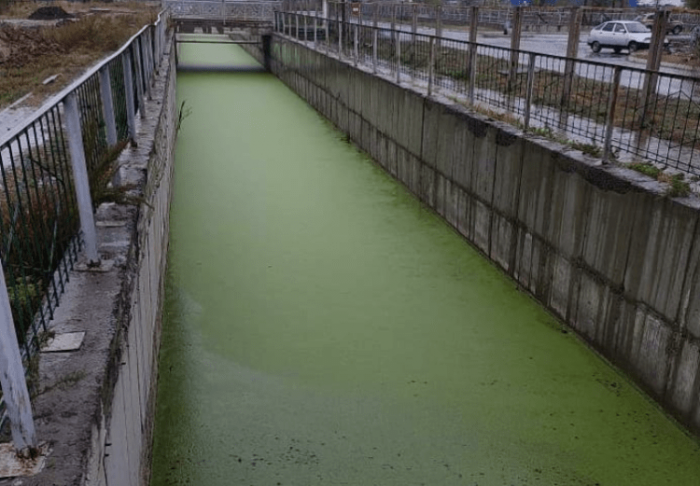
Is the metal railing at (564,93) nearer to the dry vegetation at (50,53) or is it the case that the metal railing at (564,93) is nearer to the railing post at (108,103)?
the railing post at (108,103)

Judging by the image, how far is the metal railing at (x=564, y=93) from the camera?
457 centimetres

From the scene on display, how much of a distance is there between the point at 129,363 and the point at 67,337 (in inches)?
15.5

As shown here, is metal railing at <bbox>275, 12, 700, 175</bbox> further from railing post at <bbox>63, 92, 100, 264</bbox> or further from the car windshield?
the car windshield

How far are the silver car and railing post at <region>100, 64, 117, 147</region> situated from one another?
14131 millimetres

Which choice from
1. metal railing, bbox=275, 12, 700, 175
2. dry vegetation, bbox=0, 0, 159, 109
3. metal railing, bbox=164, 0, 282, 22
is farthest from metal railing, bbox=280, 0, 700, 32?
dry vegetation, bbox=0, 0, 159, 109

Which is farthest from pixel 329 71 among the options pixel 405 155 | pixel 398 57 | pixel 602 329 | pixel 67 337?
pixel 67 337

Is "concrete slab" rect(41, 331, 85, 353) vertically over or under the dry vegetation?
under

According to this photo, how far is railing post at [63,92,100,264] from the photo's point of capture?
7.57 feet

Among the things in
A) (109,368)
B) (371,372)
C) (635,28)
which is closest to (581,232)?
(371,372)

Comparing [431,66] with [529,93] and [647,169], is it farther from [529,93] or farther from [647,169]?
[647,169]

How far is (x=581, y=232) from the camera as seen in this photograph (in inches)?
173

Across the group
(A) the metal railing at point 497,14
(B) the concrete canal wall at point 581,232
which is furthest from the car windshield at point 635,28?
(B) the concrete canal wall at point 581,232

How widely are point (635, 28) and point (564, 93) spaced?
466 inches

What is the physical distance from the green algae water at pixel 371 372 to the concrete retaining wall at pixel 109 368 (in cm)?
47
